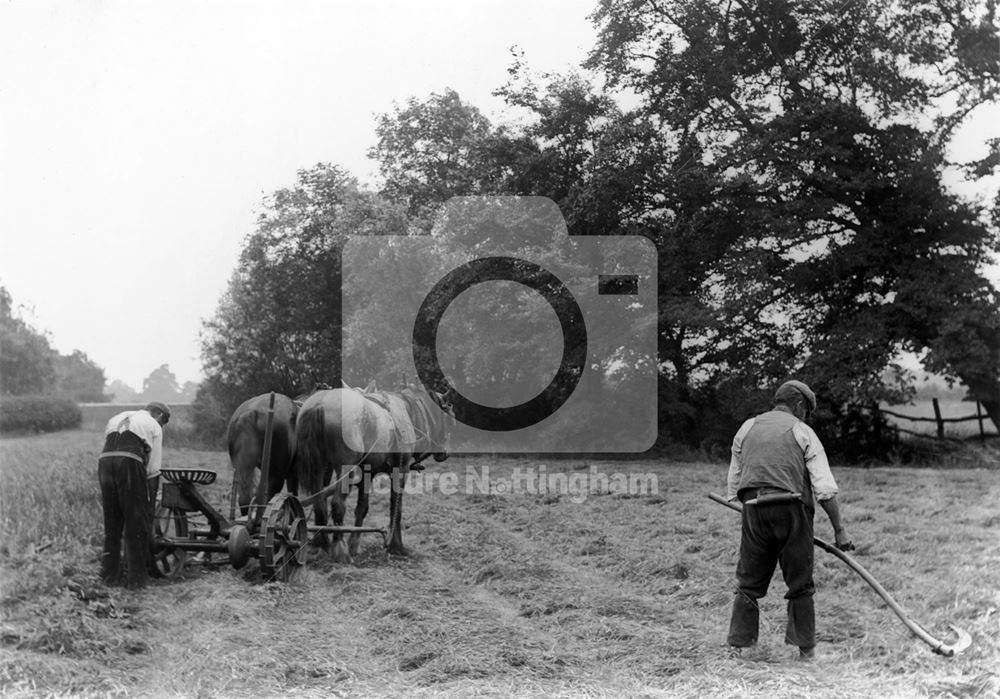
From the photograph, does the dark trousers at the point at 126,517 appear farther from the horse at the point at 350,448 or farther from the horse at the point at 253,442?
the horse at the point at 350,448

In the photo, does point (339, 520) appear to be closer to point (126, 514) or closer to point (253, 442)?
point (253, 442)

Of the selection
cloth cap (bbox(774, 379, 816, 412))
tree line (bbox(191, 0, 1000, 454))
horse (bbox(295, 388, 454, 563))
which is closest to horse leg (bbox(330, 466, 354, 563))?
horse (bbox(295, 388, 454, 563))

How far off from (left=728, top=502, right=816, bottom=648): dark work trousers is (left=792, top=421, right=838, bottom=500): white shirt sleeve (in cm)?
17

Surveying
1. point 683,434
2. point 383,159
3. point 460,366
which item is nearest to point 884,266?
point 683,434

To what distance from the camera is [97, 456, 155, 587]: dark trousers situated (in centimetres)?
703

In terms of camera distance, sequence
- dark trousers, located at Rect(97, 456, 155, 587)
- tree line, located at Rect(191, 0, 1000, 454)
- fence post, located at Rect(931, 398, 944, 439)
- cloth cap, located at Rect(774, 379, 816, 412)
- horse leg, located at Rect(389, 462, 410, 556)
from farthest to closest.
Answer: fence post, located at Rect(931, 398, 944, 439) → tree line, located at Rect(191, 0, 1000, 454) → horse leg, located at Rect(389, 462, 410, 556) → dark trousers, located at Rect(97, 456, 155, 587) → cloth cap, located at Rect(774, 379, 816, 412)

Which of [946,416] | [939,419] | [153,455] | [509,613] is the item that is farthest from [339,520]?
[946,416]

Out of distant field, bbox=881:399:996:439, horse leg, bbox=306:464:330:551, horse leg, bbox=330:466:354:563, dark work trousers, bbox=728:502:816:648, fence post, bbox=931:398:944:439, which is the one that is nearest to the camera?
dark work trousers, bbox=728:502:816:648

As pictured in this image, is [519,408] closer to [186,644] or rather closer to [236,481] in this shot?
[236,481]

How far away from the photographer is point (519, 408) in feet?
58.2

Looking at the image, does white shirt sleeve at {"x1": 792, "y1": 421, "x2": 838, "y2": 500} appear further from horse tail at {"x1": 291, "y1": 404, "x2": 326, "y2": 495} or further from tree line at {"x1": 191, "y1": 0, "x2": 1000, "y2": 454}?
tree line at {"x1": 191, "y1": 0, "x2": 1000, "y2": 454}

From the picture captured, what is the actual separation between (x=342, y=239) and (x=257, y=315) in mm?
4362

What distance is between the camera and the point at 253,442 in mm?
8914

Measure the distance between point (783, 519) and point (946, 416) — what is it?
583 inches
